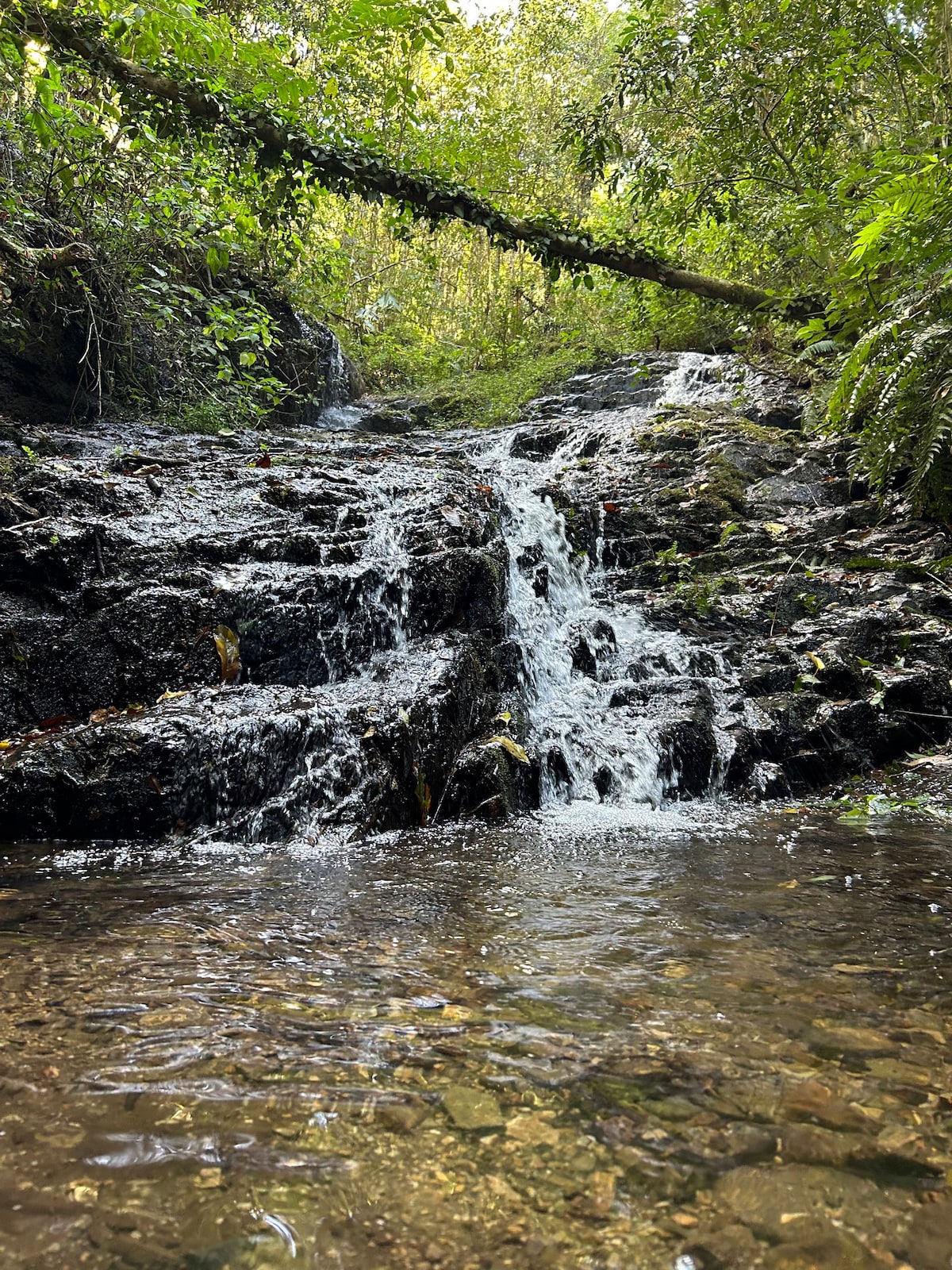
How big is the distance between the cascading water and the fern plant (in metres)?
2.48

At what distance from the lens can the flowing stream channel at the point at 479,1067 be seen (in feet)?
3.31

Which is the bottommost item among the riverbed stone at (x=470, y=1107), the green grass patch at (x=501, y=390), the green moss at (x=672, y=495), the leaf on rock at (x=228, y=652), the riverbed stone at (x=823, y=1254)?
the riverbed stone at (x=470, y=1107)

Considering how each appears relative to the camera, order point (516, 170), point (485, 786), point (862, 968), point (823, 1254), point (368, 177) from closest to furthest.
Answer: point (823, 1254) → point (862, 968) → point (485, 786) → point (368, 177) → point (516, 170)

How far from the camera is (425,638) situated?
5570mm

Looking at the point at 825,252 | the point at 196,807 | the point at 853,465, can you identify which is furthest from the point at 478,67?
the point at 196,807

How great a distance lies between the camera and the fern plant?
5.78 metres

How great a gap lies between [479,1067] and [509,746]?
130 inches

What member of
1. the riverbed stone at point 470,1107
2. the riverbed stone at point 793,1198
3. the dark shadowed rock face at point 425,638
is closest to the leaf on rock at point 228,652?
the dark shadowed rock face at point 425,638

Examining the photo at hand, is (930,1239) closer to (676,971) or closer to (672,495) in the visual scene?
(676,971)

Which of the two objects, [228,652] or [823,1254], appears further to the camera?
[228,652]

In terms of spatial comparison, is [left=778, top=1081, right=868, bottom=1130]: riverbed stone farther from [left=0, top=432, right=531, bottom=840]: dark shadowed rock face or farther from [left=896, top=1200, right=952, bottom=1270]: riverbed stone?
[left=0, top=432, right=531, bottom=840]: dark shadowed rock face

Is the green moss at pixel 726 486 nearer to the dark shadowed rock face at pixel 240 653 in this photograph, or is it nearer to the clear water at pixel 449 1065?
the dark shadowed rock face at pixel 240 653

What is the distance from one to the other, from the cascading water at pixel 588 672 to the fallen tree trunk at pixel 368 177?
2.55 metres

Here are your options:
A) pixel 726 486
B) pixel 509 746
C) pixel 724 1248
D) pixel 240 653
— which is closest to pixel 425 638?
pixel 509 746
